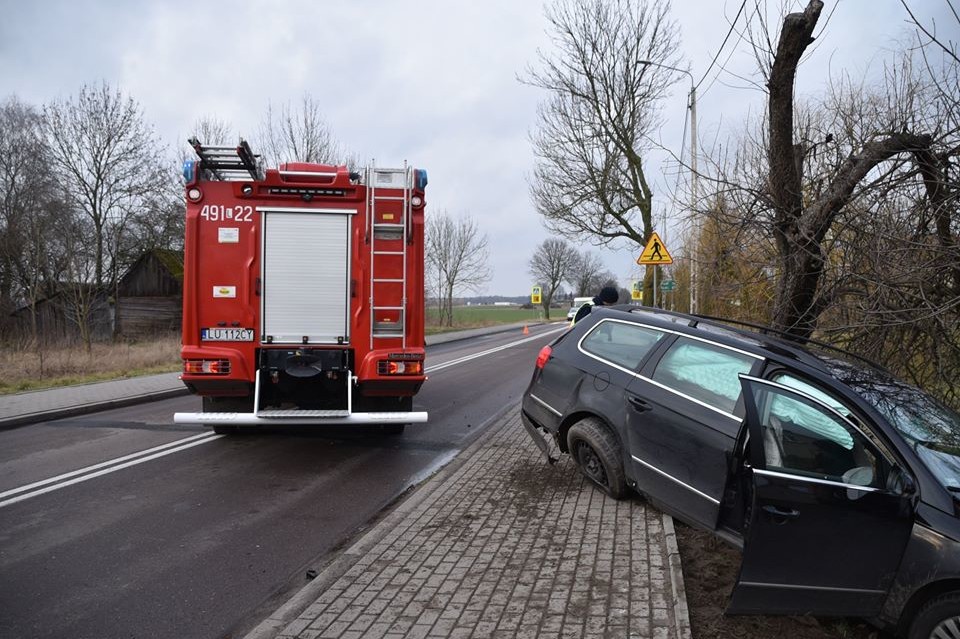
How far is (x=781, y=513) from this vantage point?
3.04 m

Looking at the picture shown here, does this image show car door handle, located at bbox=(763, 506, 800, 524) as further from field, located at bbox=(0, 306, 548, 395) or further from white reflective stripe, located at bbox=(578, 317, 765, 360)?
field, located at bbox=(0, 306, 548, 395)

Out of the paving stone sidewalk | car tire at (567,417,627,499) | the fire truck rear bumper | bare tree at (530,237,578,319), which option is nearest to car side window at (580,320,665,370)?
car tire at (567,417,627,499)

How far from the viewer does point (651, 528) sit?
445 cm

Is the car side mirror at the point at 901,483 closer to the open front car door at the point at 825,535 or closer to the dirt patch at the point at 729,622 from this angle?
the open front car door at the point at 825,535

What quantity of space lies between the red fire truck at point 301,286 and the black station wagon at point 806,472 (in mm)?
3092

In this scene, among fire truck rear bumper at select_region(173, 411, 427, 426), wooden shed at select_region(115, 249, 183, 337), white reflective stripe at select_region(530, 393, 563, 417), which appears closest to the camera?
white reflective stripe at select_region(530, 393, 563, 417)

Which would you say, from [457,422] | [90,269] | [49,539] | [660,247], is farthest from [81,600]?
[90,269]

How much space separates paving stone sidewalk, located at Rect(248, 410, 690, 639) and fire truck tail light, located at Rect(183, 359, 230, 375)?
267 cm

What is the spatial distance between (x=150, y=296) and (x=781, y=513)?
3323 cm

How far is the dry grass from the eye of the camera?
45.8ft

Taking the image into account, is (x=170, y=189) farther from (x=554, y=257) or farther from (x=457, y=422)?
(x=554, y=257)

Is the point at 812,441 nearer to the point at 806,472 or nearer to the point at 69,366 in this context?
the point at 806,472

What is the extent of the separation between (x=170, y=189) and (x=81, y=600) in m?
30.9

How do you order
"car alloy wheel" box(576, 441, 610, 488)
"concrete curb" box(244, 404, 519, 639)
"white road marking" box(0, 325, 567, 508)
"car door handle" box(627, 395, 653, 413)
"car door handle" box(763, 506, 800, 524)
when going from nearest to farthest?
1. "car door handle" box(763, 506, 800, 524)
2. "concrete curb" box(244, 404, 519, 639)
3. "car door handle" box(627, 395, 653, 413)
4. "car alloy wheel" box(576, 441, 610, 488)
5. "white road marking" box(0, 325, 567, 508)
